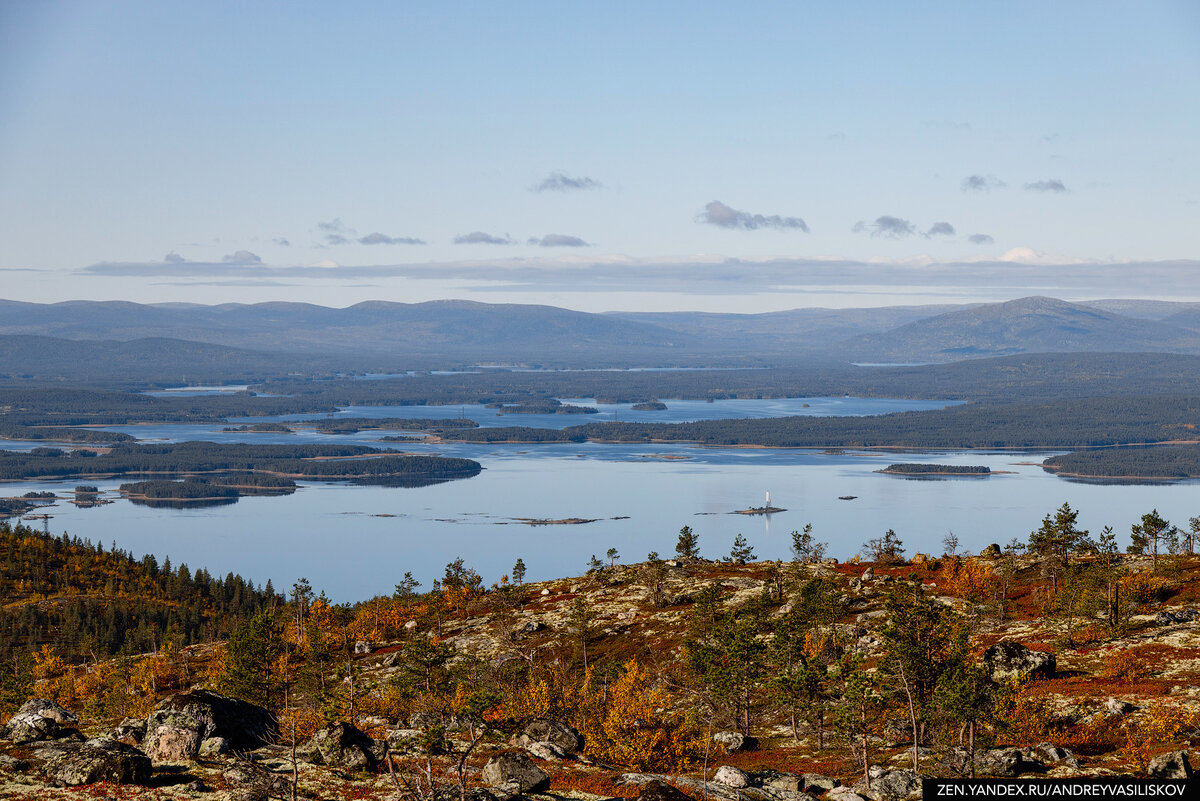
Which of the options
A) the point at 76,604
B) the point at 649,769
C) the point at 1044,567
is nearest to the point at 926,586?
the point at 1044,567

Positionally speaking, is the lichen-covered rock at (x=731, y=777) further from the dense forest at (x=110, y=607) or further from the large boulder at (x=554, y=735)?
the dense forest at (x=110, y=607)

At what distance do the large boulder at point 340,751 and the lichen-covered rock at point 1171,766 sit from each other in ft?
100

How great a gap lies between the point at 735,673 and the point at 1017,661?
1681 centimetres

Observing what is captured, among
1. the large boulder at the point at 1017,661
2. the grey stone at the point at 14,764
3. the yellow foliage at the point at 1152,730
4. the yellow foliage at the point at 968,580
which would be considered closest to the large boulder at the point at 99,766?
the grey stone at the point at 14,764

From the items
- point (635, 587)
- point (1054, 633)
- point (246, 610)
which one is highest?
point (1054, 633)

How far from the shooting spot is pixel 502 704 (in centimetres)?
6206

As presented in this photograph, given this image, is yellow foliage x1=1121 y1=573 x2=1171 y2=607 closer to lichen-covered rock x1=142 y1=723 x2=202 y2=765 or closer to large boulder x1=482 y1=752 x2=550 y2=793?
large boulder x1=482 y1=752 x2=550 y2=793

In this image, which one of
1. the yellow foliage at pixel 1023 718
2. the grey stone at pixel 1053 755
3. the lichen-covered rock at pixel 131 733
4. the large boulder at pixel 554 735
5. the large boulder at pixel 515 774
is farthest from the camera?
the large boulder at pixel 554 735

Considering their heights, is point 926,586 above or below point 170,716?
below

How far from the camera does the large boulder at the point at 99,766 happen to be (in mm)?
37562

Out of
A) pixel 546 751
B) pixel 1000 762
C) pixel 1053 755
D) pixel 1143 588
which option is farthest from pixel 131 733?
pixel 1143 588

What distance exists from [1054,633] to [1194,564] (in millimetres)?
34199

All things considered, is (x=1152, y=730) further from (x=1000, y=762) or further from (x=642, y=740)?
(x=642, y=740)

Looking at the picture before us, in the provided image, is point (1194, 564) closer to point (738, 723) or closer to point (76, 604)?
point (738, 723)
